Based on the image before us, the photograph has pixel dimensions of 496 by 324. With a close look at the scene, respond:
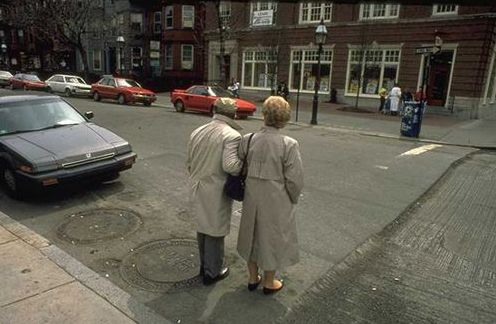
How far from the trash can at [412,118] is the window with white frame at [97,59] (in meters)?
35.3

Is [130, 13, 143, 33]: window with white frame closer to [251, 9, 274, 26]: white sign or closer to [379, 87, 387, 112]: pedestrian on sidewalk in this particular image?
[251, 9, 274, 26]: white sign

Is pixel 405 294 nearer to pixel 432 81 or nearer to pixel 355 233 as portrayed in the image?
pixel 355 233

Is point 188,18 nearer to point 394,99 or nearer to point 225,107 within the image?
point 394,99

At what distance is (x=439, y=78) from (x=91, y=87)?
2008 cm

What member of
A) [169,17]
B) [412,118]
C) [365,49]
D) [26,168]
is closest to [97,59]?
[169,17]

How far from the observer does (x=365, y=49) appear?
2389cm

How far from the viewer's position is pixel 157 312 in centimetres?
334

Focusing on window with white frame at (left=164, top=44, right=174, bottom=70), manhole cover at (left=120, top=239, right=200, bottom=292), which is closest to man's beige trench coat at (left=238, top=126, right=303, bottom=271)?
manhole cover at (left=120, top=239, right=200, bottom=292)

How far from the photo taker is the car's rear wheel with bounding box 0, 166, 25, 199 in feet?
19.1

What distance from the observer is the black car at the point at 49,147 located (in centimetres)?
574

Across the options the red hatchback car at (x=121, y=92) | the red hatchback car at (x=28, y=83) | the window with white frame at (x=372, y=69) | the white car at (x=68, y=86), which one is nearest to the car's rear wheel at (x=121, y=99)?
the red hatchback car at (x=121, y=92)

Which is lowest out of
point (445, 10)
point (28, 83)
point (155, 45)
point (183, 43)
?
point (28, 83)

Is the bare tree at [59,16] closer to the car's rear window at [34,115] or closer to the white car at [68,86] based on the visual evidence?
the white car at [68,86]

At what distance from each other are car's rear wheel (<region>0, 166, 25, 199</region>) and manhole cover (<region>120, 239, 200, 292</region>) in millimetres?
2551
